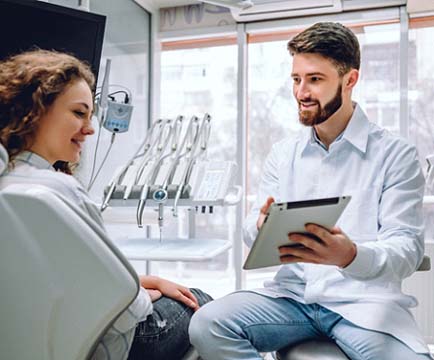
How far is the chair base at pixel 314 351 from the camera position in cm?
119

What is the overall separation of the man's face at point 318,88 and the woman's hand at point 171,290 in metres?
0.68

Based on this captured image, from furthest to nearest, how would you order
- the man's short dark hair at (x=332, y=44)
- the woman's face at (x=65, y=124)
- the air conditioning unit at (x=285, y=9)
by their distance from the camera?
the air conditioning unit at (x=285, y=9), the man's short dark hair at (x=332, y=44), the woman's face at (x=65, y=124)

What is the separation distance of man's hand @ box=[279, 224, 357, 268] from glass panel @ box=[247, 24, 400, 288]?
216cm

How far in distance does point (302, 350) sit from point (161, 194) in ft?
3.00

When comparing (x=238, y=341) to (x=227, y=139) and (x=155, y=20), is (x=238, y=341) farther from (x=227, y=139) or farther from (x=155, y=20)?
(x=155, y=20)

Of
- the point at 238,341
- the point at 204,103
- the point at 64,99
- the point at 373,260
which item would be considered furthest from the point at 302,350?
the point at 204,103

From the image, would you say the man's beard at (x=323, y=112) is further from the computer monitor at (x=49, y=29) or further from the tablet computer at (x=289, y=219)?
the computer monitor at (x=49, y=29)

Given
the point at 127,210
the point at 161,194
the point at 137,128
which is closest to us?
the point at 161,194

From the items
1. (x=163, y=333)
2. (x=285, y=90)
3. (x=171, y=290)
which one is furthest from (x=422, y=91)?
(x=163, y=333)

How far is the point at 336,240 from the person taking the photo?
1.11 m

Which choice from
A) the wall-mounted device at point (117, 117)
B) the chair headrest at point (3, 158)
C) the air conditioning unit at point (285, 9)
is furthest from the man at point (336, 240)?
the air conditioning unit at point (285, 9)

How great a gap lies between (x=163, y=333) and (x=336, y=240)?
1.60 ft

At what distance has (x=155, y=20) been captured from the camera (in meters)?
3.51

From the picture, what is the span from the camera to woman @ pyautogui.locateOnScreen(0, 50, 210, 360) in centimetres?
102
